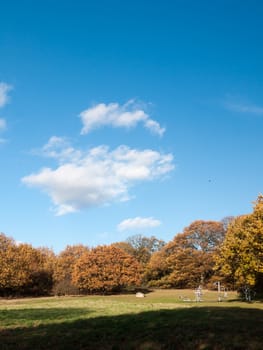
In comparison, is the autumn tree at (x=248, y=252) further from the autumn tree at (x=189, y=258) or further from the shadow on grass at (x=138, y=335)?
the autumn tree at (x=189, y=258)

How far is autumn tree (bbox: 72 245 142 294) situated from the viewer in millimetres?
60734

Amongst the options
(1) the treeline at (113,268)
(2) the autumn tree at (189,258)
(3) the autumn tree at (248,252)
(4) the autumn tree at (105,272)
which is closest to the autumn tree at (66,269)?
(1) the treeline at (113,268)

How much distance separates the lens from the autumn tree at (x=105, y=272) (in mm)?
60734

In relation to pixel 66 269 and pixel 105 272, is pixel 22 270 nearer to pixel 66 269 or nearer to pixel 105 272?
pixel 66 269

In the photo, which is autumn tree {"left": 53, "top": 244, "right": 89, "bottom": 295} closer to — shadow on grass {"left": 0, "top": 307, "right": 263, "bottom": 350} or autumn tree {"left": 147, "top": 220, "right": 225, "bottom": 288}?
autumn tree {"left": 147, "top": 220, "right": 225, "bottom": 288}

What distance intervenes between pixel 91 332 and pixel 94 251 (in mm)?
53263

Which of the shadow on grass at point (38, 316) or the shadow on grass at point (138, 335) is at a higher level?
the shadow on grass at point (138, 335)

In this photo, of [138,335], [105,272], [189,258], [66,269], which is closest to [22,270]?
[66,269]

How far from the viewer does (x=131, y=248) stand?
325 feet

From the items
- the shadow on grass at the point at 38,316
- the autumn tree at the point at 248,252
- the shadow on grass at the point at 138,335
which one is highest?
the autumn tree at the point at 248,252

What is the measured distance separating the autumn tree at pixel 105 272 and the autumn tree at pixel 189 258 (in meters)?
13.2

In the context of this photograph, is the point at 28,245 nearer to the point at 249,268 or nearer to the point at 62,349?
the point at 249,268

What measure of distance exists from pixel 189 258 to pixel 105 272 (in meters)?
20.5

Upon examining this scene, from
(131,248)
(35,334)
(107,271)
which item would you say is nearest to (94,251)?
Result: (107,271)
